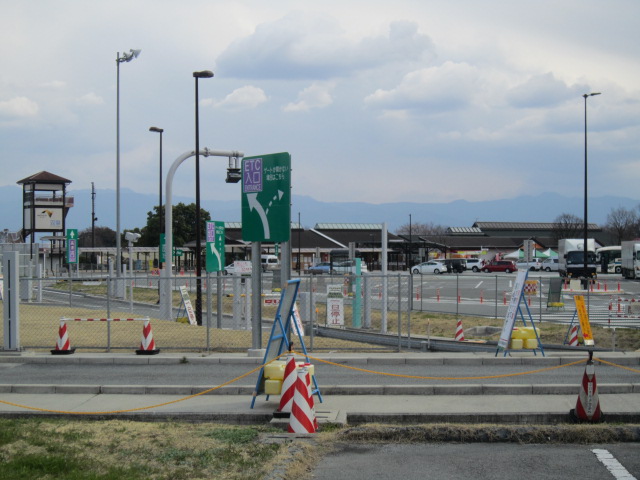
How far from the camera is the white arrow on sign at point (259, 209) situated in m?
14.6

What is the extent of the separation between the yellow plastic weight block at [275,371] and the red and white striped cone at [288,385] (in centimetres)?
45

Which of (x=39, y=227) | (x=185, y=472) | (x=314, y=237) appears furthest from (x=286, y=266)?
(x=314, y=237)

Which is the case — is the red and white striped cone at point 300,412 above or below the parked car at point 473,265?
below

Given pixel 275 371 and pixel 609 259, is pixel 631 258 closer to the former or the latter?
pixel 609 259

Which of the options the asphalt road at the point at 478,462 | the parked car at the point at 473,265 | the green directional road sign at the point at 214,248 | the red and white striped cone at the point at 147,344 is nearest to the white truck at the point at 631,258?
the parked car at the point at 473,265

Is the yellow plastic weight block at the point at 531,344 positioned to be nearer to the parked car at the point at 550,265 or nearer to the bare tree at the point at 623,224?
the parked car at the point at 550,265

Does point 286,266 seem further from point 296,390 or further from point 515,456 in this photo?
point 515,456

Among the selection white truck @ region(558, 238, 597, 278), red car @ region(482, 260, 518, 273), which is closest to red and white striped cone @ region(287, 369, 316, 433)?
white truck @ region(558, 238, 597, 278)

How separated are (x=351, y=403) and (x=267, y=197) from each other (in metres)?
5.57

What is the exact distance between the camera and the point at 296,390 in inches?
343

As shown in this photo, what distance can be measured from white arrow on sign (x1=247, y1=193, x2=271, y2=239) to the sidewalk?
3200mm

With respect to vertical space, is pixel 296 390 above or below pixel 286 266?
below

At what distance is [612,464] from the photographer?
754 centimetres

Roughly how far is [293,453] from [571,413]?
13.0 ft
